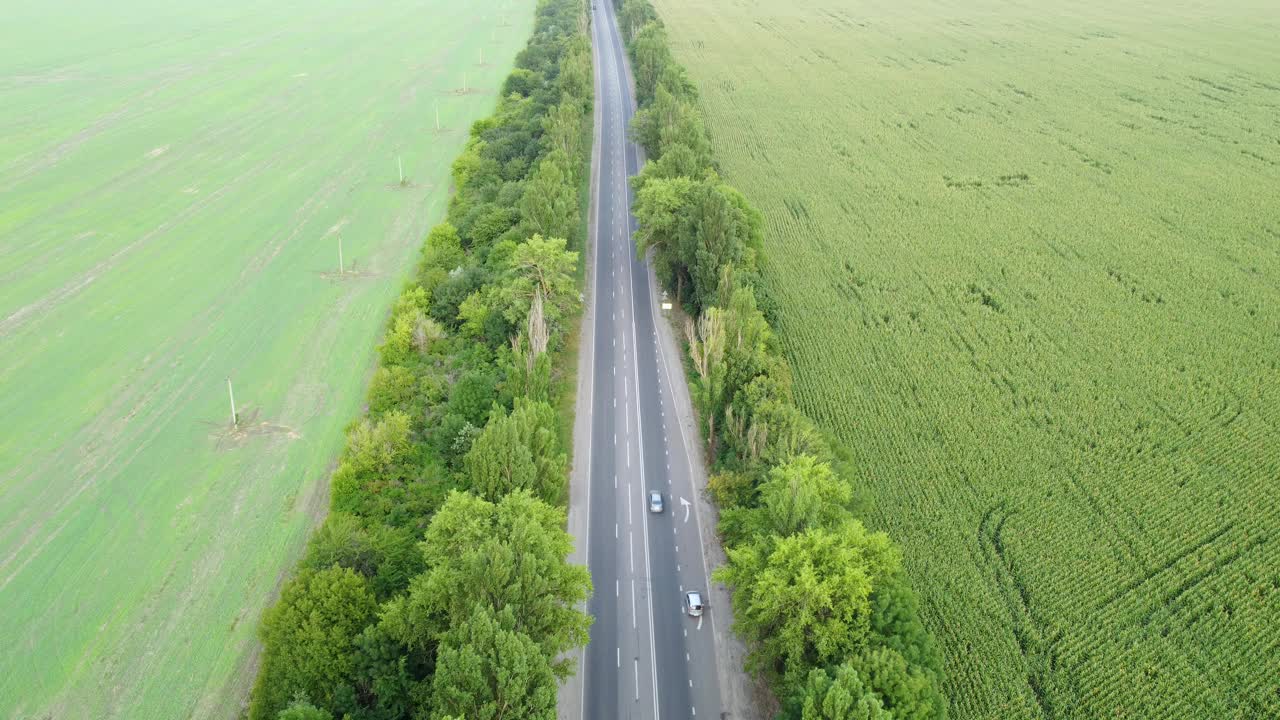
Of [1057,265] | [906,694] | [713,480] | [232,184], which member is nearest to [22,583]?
[713,480]

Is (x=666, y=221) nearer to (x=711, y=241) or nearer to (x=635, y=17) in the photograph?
(x=711, y=241)

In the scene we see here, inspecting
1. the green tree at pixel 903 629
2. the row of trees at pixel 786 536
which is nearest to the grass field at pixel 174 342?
the row of trees at pixel 786 536

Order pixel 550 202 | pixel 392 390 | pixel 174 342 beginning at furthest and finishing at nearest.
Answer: pixel 550 202
pixel 174 342
pixel 392 390

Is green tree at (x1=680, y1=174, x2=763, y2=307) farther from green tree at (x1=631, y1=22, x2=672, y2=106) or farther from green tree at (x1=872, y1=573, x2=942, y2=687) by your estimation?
green tree at (x1=631, y1=22, x2=672, y2=106)

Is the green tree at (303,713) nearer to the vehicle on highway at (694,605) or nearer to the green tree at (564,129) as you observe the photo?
the vehicle on highway at (694,605)

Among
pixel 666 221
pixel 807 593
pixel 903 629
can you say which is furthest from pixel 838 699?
pixel 666 221
